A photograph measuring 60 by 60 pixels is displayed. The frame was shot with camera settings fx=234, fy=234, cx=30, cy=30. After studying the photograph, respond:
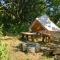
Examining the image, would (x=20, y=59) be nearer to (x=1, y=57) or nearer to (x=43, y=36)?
(x=1, y=57)

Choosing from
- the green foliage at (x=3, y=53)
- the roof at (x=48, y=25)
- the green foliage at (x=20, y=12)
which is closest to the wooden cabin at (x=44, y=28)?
the roof at (x=48, y=25)

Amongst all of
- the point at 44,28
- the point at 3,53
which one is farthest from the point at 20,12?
the point at 3,53

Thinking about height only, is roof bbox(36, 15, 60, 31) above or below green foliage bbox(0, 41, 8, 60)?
above

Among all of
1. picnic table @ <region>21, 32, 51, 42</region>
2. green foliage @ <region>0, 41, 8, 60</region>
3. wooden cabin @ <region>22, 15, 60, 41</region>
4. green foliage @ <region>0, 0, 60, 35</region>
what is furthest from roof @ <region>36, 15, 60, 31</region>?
green foliage @ <region>0, 41, 8, 60</region>

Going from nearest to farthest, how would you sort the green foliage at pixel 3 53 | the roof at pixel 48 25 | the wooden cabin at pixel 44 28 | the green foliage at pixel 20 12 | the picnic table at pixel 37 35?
the green foliage at pixel 3 53 → the picnic table at pixel 37 35 → the wooden cabin at pixel 44 28 → the roof at pixel 48 25 → the green foliage at pixel 20 12

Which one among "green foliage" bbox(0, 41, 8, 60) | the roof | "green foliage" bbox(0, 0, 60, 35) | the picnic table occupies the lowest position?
the picnic table

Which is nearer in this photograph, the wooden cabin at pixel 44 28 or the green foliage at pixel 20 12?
the wooden cabin at pixel 44 28

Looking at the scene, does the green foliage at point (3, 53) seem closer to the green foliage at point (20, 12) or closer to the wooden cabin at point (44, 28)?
the wooden cabin at point (44, 28)

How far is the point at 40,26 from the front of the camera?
15.1 metres

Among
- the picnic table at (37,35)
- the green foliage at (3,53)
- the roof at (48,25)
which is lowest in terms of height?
the picnic table at (37,35)

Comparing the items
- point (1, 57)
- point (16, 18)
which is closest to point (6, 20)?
point (16, 18)

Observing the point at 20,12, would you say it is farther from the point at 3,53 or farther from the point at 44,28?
the point at 3,53

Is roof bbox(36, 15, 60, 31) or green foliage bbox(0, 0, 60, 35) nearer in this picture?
roof bbox(36, 15, 60, 31)

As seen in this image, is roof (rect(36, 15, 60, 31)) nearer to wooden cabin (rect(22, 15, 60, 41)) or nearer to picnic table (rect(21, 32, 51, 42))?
wooden cabin (rect(22, 15, 60, 41))
